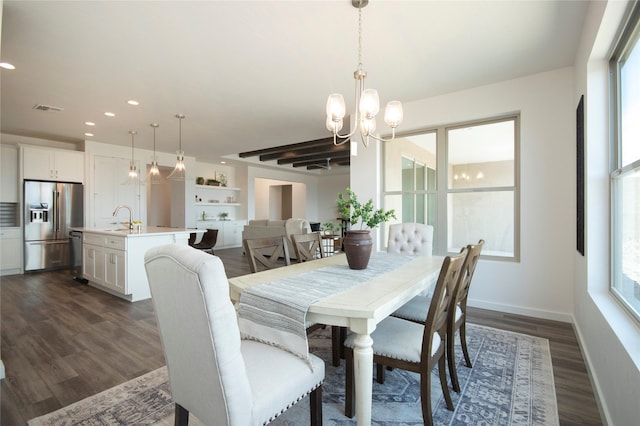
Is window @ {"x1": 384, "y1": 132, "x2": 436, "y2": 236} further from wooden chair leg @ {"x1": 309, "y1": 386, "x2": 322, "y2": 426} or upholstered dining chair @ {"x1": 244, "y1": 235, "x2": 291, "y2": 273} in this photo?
wooden chair leg @ {"x1": 309, "y1": 386, "x2": 322, "y2": 426}

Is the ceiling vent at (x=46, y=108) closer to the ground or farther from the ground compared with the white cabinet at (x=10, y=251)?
farther from the ground

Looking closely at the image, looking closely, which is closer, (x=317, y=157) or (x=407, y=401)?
(x=407, y=401)

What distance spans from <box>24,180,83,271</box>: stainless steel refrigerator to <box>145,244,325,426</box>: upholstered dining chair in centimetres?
623

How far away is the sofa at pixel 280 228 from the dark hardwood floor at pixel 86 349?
10.0ft

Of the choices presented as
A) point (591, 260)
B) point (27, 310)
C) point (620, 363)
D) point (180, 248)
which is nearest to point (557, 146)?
point (591, 260)

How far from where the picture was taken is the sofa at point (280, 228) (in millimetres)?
6332

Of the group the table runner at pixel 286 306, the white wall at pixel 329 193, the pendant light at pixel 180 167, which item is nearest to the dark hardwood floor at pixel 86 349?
the table runner at pixel 286 306

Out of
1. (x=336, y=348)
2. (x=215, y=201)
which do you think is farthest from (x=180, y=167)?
(x=215, y=201)

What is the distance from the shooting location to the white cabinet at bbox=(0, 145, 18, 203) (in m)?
5.25

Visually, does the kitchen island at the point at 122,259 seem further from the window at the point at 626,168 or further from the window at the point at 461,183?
the window at the point at 626,168

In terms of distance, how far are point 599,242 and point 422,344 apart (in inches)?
68.7

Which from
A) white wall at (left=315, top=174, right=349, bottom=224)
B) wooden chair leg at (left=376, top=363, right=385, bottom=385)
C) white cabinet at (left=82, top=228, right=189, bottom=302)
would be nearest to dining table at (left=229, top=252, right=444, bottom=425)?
wooden chair leg at (left=376, top=363, right=385, bottom=385)

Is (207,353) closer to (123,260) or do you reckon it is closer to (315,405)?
(315,405)

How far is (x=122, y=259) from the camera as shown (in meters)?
3.83
